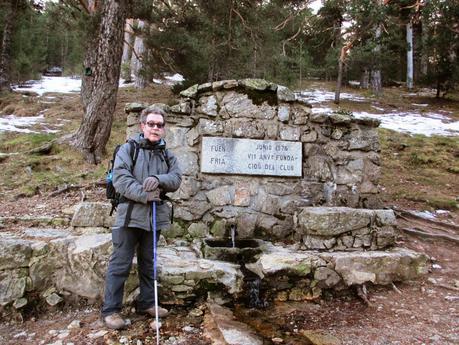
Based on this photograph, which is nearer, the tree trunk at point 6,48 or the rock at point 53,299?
the rock at point 53,299

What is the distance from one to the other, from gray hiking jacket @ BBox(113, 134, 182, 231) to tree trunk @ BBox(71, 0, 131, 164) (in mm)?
4566

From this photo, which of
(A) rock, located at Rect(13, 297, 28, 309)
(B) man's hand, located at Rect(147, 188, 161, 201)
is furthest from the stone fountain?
(B) man's hand, located at Rect(147, 188, 161, 201)

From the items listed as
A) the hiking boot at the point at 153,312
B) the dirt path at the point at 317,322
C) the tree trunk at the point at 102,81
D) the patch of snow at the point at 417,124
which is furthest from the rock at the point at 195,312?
the patch of snow at the point at 417,124

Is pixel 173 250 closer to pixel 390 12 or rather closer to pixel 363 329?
pixel 363 329

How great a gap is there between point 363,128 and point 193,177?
105 inches

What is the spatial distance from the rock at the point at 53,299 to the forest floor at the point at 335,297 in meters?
0.08

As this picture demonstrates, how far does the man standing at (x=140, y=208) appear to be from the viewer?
11.0ft

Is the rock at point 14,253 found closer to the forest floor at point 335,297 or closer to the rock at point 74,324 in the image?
the forest floor at point 335,297

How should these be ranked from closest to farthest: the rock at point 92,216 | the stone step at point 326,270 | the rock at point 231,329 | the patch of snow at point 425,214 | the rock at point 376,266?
1. the rock at point 231,329
2. the stone step at point 326,270
3. the rock at point 376,266
4. the rock at point 92,216
5. the patch of snow at point 425,214

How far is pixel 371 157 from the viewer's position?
19.1 feet

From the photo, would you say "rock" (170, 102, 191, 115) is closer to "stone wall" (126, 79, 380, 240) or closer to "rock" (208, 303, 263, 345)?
"stone wall" (126, 79, 380, 240)

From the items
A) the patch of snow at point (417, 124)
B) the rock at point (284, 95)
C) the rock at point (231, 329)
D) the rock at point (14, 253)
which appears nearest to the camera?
the rock at point (231, 329)

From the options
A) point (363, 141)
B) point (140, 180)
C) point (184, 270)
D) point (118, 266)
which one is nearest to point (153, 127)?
point (140, 180)

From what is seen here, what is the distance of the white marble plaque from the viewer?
17.8ft
